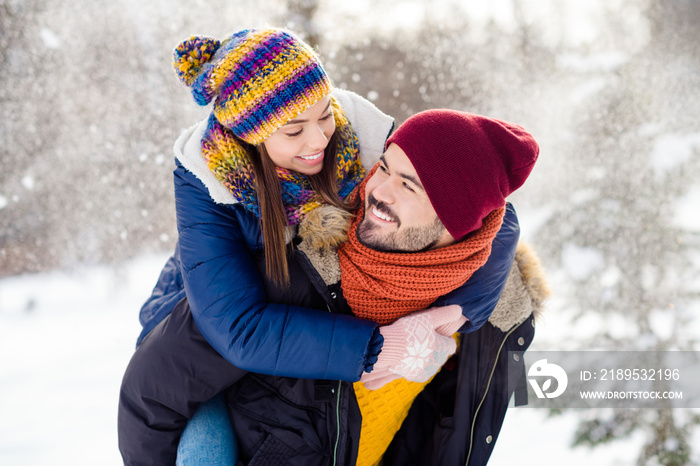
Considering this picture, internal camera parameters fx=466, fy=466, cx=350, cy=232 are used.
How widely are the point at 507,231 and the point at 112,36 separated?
3.33m

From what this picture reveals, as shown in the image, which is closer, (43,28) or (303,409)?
(303,409)

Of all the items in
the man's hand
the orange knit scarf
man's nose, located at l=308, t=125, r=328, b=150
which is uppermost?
man's nose, located at l=308, t=125, r=328, b=150

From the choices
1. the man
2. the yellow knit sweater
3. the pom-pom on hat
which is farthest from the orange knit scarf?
the pom-pom on hat

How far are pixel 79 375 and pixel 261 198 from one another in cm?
254

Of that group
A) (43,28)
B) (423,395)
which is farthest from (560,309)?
(43,28)

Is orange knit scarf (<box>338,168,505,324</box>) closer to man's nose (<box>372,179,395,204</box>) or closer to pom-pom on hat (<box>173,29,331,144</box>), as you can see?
man's nose (<box>372,179,395,204</box>)

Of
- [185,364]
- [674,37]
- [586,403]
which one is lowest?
[586,403]

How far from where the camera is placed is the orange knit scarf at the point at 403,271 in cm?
140

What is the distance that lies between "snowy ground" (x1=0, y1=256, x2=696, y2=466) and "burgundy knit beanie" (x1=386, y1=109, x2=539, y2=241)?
6.80 feet

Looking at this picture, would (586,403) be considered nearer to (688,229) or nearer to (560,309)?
(560,309)

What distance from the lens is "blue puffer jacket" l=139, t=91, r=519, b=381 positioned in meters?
1.27

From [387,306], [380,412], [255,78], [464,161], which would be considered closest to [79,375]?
[380,412]

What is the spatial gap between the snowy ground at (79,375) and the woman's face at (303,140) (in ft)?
6.82

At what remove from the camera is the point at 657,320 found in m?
3.01
